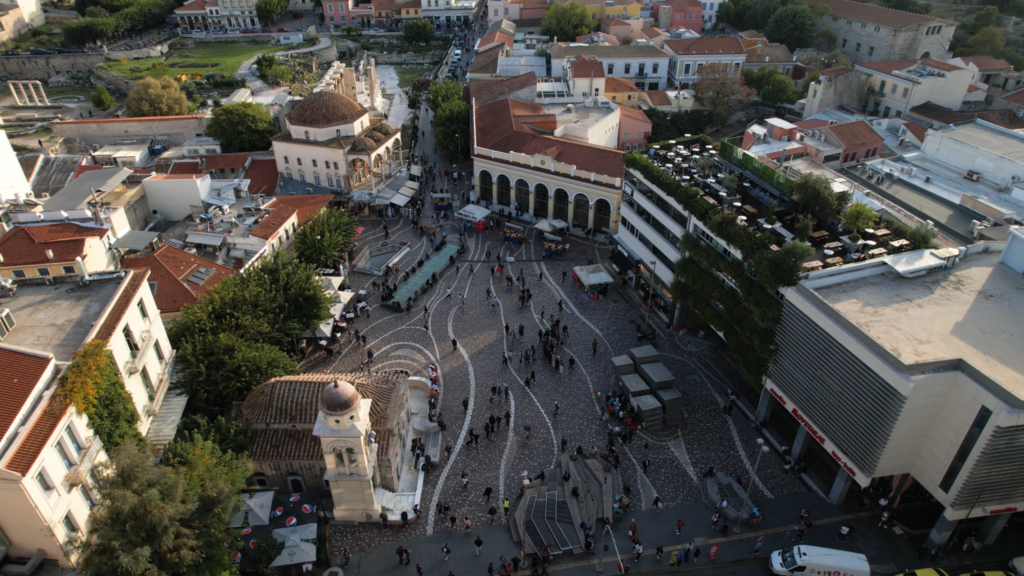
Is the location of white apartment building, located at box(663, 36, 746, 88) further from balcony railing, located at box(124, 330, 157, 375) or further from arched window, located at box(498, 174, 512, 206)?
balcony railing, located at box(124, 330, 157, 375)

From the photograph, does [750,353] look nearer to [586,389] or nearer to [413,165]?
[586,389]

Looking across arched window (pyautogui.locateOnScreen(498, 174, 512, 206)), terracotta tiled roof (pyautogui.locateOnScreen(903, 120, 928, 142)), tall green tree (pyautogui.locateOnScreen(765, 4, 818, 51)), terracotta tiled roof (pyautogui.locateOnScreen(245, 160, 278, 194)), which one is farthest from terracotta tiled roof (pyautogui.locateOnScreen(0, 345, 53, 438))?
tall green tree (pyautogui.locateOnScreen(765, 4, 818, 51))

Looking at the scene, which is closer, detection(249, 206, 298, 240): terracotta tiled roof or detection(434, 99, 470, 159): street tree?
detection(249, 206, 298, 240): terracotta tiled roof

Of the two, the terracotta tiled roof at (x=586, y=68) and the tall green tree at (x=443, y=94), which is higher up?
the terracotta tiled roof at (x=586, y=68)

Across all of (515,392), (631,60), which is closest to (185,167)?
(515,392)

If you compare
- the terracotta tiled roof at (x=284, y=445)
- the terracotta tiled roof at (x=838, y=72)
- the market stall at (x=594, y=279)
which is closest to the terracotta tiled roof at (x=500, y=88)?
the market stall at (x=594, y=279)

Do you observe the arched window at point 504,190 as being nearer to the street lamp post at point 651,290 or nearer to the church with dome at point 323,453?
the street lamp post at point 651,290
